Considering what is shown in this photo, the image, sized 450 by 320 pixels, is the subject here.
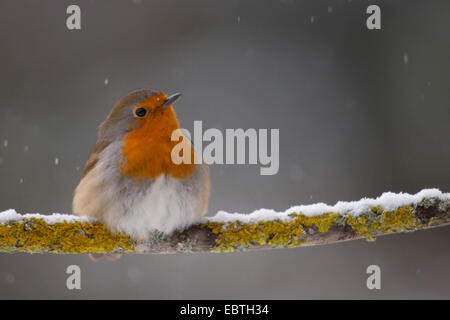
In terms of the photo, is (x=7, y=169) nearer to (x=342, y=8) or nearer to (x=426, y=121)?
(x=342, y=8)

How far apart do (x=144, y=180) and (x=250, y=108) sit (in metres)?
4.31

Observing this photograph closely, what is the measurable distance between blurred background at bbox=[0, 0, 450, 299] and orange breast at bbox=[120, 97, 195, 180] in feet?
10.1

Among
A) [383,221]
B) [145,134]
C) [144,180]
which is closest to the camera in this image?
[383,221]

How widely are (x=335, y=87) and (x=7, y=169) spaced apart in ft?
15.7

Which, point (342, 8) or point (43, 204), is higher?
point (342, 8)

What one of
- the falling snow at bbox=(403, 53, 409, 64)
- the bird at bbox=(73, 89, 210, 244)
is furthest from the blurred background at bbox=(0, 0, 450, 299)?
the bird at bbox=(73, 89, 210, 244)

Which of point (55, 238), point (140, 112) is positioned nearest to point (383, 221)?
point (140, 112)

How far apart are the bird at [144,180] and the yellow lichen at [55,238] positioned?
0.37ft

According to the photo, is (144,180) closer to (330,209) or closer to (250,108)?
(330,209)

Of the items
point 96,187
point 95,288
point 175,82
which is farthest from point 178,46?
point 96,187

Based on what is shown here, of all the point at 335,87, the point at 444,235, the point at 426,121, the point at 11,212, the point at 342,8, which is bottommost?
the point at 444,235

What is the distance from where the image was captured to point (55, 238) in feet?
10.3

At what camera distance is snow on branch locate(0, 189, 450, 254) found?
10.2ft

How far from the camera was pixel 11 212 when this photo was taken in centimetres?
317
